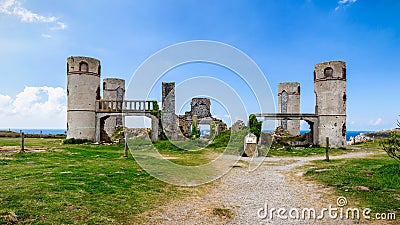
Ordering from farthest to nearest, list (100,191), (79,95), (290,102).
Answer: (290,102) → (79,95) → (100,191)

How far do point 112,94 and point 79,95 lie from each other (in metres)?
9.82

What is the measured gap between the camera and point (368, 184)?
10445mm

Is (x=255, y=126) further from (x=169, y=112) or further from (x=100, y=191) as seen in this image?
(x=100, y=191)

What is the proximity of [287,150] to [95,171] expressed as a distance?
1678 centimetres

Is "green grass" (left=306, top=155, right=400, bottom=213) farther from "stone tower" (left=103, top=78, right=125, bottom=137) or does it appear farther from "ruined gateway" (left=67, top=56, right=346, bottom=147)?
"stone tower" (left=103, top=78, right=125, bottom=137)

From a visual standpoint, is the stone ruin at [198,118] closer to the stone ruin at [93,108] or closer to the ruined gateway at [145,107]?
the stone ruin at [93,108]

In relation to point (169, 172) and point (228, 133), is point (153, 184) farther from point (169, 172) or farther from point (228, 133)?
point (228, 133)

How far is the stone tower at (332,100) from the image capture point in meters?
27.5

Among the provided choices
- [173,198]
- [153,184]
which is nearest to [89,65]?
[153,184]

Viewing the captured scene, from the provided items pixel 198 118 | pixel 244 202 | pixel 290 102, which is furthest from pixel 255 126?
pixel 244 202

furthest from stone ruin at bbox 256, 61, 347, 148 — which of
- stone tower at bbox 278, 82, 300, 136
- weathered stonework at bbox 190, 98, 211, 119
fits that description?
weathered stonework at bbox 190, 98, 211, 119

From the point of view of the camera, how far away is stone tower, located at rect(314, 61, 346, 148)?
90.3ft

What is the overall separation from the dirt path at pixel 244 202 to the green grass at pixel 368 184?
72cm

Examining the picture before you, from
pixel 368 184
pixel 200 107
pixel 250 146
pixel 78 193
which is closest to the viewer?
pixel 78 193
